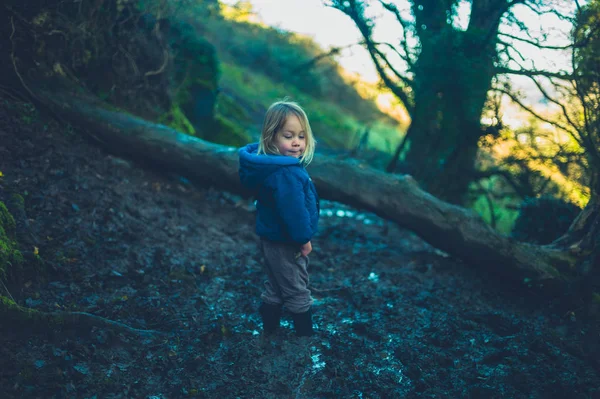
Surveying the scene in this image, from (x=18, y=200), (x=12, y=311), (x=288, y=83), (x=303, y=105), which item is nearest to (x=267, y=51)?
(x=288, y=83)

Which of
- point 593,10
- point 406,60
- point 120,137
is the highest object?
point 593,10

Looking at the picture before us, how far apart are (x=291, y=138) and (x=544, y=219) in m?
3.80

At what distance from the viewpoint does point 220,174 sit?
5504 mm

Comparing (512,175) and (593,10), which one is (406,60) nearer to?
(593,10)

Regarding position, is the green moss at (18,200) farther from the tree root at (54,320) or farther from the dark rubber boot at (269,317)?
the dark rubber boot at (269,317)

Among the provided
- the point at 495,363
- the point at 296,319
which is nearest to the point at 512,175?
the point at 495,363

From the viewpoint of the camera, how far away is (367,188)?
206 inches

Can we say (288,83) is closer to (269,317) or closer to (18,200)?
(18,200)

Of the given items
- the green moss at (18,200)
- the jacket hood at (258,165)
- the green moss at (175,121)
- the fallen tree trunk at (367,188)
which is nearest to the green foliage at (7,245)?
the green moss at (18,200)

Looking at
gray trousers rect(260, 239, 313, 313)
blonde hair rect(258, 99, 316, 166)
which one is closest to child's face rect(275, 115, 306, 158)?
blonde hair rect(258, 99, 316, 166)

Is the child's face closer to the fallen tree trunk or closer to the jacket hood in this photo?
the jacket hood

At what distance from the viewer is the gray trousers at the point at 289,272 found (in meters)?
3.38

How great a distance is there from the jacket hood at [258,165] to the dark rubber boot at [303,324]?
107cm

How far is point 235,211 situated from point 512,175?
4458 mm
